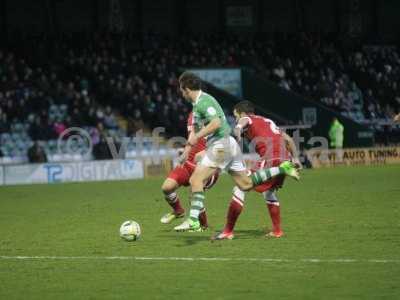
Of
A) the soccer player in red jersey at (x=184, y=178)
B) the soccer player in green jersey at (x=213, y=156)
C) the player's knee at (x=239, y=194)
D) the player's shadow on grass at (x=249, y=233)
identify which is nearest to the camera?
the soccer player in green jersey at (x=213, y=156)

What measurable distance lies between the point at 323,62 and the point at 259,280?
108 feet

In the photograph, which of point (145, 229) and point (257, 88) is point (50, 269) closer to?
point (145, 229)

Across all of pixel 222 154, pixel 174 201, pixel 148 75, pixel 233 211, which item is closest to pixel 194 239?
pixel 233 211

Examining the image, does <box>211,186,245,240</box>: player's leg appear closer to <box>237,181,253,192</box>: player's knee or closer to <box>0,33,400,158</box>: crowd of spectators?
<box>237,181,253,192</box>: player's knee

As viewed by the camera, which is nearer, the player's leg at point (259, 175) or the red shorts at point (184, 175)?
the player's leg at point (259, 175)

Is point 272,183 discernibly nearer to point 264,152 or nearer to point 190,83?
point 264,152

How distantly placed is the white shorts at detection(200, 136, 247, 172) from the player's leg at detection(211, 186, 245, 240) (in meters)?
0.40

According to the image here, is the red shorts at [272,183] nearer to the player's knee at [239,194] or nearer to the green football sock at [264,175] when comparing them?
the green football sock at [264,175]

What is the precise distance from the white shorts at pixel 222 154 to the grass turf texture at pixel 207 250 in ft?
3.38

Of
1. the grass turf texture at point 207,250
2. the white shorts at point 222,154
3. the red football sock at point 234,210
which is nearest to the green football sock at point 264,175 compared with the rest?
the white shorts at point 222,154

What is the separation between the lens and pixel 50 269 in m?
10.3

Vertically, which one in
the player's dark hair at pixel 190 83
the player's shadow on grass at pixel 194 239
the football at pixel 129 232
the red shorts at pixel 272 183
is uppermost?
the player's dark hair at pixel 190 83

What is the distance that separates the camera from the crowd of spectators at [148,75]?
101 feet

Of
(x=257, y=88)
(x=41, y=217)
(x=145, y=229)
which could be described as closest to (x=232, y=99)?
(x=257, y=88)
